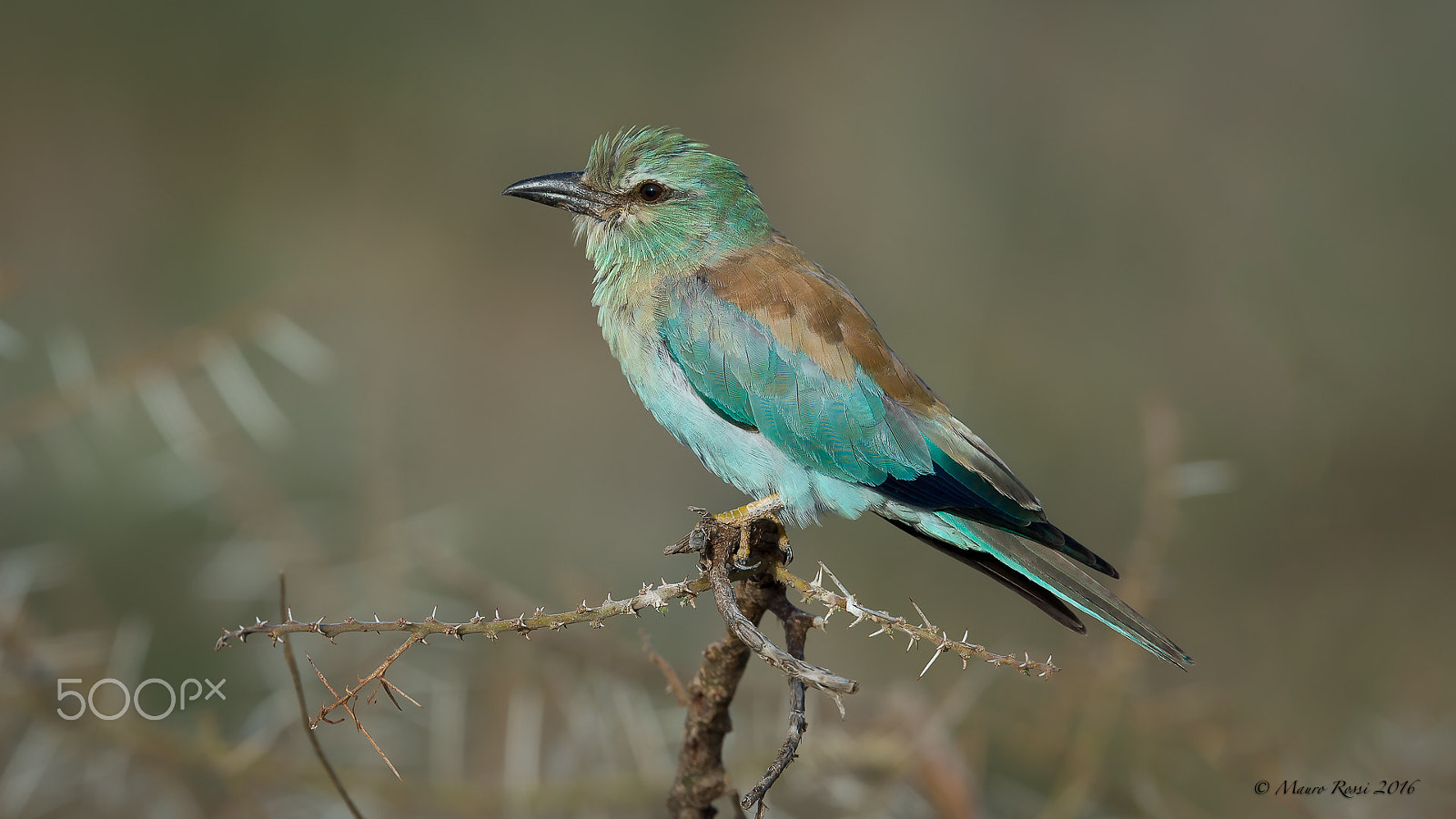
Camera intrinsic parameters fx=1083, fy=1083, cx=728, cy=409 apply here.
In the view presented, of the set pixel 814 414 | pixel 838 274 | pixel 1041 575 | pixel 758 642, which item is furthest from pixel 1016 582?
pixel 838 274

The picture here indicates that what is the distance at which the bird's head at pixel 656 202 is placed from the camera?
10.6 feet

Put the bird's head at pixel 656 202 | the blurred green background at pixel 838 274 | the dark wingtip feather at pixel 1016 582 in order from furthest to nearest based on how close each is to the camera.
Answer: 1. the blurred green background at pixel 838 274
2. the bird's head at pixel 656 202
3. the dark wingtip feather at pixel 1016 582

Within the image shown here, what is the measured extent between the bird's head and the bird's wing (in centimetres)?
25

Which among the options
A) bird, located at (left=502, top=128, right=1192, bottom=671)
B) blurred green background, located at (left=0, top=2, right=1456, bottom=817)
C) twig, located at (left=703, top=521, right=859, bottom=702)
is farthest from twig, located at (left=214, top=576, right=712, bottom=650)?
blurred green background, located at (left=0, top=2, right=1456, bottom=817)

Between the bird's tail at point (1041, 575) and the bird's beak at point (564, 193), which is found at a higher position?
the bird's beak at point (564, 193)

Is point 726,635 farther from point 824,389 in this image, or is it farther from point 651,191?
point 651,191

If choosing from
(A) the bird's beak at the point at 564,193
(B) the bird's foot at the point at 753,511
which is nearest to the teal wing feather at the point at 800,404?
(B) the bird's foot at the point at 753,511

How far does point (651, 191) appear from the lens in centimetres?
331

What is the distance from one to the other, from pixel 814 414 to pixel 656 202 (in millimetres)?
895

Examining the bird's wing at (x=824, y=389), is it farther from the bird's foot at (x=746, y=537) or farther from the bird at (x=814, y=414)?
the bird's foot at (x=746, y=537)

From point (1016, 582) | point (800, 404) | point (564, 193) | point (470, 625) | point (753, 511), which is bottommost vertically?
point (1016, 582)

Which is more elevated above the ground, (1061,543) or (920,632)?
(920,632)

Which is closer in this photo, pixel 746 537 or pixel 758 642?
pixel 758 642

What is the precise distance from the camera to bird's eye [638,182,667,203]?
130 inches
